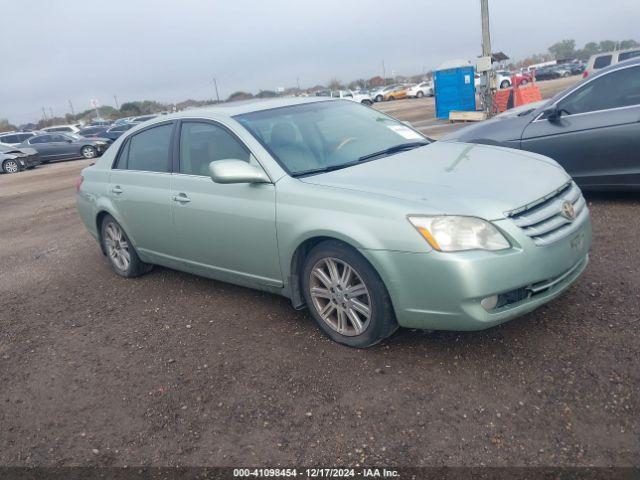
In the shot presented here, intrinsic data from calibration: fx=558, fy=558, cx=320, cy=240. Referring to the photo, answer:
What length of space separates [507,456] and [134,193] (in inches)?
153

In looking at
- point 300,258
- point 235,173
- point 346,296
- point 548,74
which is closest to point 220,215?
point 235,173

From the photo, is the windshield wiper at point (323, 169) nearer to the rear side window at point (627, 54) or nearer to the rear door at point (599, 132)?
the rear door at point (599, 132)

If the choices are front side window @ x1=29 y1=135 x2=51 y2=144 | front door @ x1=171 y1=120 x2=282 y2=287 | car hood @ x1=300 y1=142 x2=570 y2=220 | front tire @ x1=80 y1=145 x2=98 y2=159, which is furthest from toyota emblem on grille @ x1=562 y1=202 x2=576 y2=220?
front side window @ x1=29 y1=135 x2=51 y2=144

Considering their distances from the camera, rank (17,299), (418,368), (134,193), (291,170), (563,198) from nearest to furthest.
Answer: (418,368) → (563,198) → (291,170) → (134,193) → (17,299)

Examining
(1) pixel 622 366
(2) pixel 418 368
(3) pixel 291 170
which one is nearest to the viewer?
(1) pixel 622 366

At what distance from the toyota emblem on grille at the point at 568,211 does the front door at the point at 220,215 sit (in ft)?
6.08

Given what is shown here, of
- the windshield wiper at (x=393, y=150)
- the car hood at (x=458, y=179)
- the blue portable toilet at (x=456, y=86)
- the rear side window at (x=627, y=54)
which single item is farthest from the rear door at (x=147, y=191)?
the blue portable toilet at (x=456, y=86)

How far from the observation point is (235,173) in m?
3.79

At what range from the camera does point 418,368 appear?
334 cm

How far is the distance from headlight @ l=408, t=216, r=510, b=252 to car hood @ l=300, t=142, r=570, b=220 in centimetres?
5

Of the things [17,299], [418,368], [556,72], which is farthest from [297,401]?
[556,72]

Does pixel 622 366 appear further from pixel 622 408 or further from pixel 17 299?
pixel 17 299

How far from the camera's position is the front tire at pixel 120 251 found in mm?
5535

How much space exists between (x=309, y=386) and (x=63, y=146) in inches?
964
